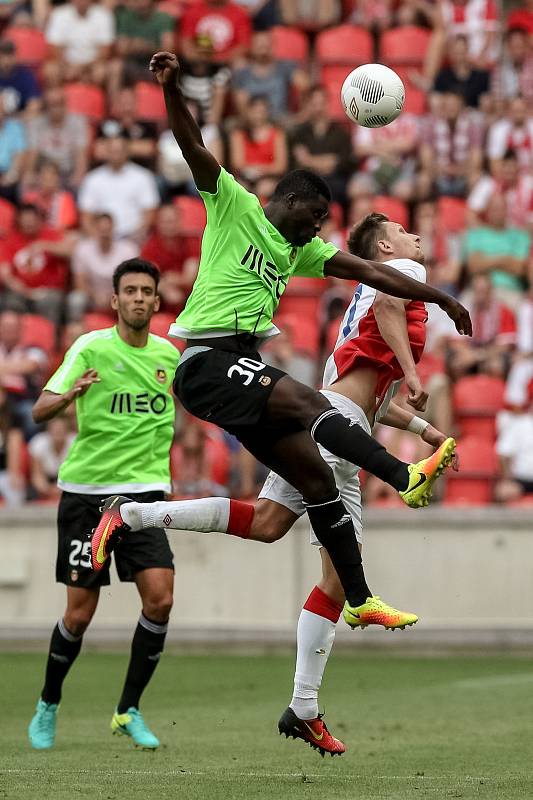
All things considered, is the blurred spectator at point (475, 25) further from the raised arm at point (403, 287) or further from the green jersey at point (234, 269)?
the green jersey at point (234, 269)

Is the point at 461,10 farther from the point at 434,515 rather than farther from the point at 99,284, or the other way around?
the point at 434,515

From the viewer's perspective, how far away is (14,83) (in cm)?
1912

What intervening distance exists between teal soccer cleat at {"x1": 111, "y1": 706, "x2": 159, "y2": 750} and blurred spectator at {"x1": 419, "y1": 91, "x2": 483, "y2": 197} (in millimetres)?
10234

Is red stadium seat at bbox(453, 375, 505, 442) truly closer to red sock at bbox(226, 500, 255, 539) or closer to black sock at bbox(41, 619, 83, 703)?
black sock at bbox(41, 619, 83, 703)

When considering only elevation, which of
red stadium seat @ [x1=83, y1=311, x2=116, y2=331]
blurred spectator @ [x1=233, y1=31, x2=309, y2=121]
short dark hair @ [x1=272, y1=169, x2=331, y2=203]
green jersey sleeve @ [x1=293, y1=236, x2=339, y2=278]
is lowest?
red stadium seat @ [x1=83, y1=311, x2=116, y2=331]

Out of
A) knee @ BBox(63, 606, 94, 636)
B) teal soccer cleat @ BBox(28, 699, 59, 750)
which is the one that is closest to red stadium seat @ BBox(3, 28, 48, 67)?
knee @ BBox(63, 606, 94, 636)

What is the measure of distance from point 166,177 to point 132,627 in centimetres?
605

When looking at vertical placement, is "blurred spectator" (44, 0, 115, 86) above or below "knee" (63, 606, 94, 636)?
above

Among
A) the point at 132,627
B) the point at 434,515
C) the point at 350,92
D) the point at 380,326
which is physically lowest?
the point at 132,627

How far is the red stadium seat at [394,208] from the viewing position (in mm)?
17281

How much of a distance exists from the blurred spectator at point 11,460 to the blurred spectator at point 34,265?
1794 mm

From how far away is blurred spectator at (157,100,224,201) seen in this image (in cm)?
1792

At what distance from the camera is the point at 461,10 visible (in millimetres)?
19328

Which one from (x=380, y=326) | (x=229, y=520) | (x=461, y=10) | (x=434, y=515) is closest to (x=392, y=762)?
(x=229, y=520)
